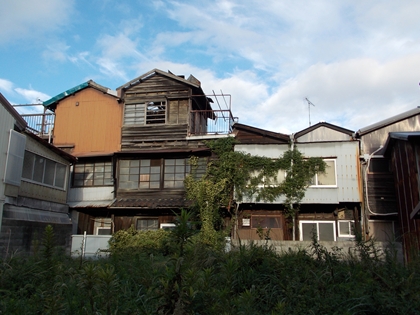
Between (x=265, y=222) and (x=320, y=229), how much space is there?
249 cm

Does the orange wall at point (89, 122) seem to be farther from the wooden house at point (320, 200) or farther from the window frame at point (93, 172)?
the wooden house at point (320, 200)

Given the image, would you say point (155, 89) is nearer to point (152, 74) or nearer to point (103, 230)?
point (152, 74)

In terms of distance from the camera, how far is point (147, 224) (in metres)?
19.1

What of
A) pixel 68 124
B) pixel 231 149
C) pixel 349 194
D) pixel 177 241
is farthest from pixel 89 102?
pixel 177 241

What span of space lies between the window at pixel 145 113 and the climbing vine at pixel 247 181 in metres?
3.91

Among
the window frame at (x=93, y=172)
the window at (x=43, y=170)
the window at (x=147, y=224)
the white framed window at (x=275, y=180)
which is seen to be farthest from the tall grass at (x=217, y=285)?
the window frame at (x=93, y=172)

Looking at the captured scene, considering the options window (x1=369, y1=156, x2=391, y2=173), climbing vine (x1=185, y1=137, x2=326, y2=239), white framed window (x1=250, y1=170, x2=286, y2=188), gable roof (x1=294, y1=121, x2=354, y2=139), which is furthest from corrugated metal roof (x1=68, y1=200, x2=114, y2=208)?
window (x1=369, y1=156, x2=391, y2=173)

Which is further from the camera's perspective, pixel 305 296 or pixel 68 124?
pixel 68 124

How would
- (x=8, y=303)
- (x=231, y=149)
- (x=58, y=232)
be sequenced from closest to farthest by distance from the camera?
1. (x=8, y=303)
2. (x=58, y=232)
3. (x=231, y=149)

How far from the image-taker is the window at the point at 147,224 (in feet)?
62.2

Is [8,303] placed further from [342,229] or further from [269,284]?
[342,229]

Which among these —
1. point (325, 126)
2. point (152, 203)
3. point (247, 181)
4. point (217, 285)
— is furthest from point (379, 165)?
point (217, 285)

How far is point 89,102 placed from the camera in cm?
2123

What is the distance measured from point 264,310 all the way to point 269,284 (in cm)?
82
